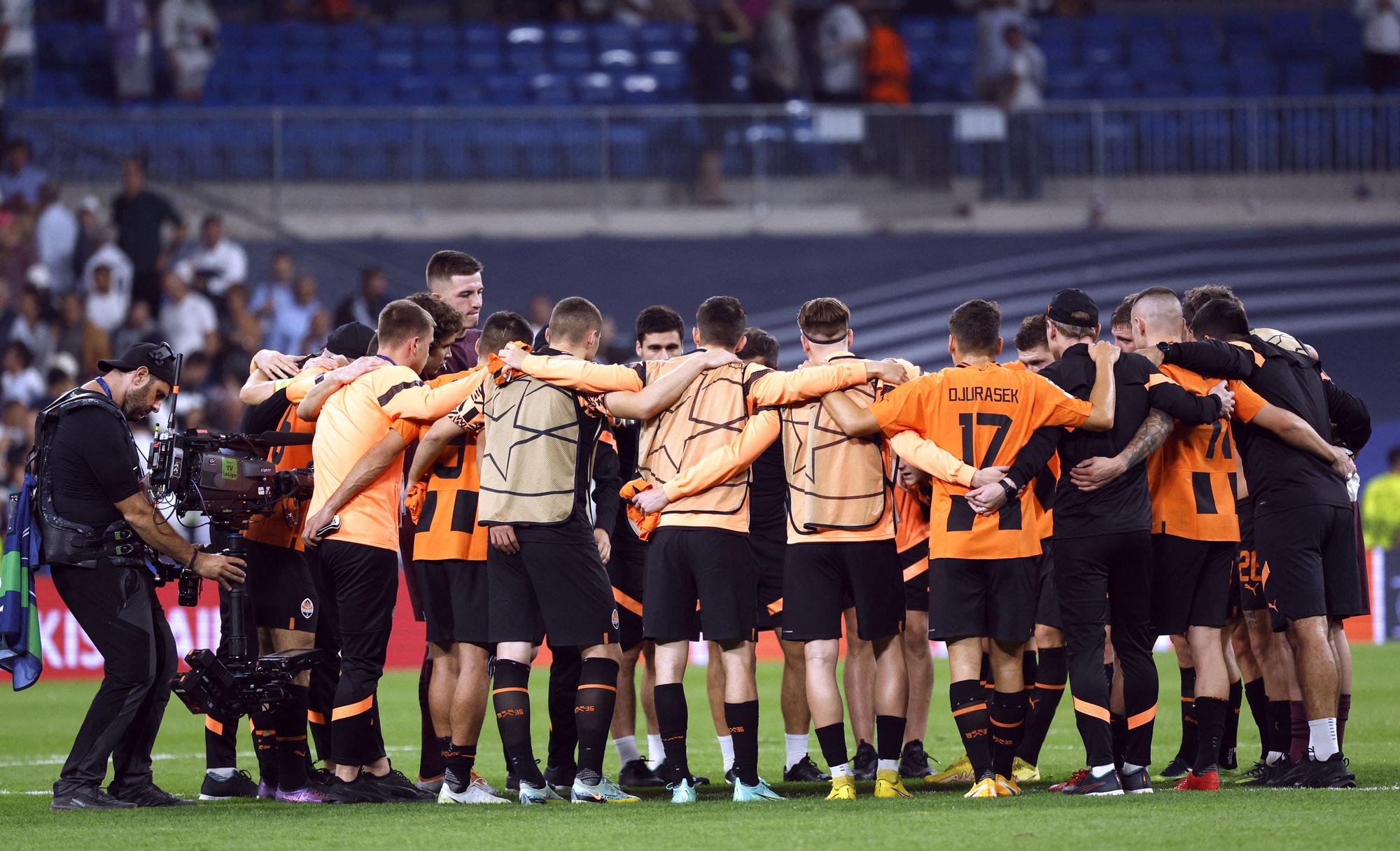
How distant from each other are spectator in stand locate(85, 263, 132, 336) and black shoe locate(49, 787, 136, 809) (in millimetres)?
11197

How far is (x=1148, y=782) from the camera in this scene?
790 centimetres

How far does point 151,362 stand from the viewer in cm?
838

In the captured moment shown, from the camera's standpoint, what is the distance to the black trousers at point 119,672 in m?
7.97

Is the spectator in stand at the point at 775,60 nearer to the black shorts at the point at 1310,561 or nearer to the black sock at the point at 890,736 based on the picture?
the black shorts at the point at 1310,561

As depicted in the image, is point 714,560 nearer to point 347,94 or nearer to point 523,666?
point 523,666

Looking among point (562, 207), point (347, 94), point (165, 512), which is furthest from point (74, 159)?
point (165, 512)

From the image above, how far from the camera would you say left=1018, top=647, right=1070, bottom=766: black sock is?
27.3ft

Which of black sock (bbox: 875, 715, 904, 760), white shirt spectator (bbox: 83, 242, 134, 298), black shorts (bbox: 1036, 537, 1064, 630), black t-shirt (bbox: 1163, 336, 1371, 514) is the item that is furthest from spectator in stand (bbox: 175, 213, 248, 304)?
black t-shirt (bbox: 1163, 336, 1371, 514)

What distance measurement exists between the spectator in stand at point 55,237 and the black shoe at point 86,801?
39.6 feet

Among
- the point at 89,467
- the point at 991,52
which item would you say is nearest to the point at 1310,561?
the point at 89,467

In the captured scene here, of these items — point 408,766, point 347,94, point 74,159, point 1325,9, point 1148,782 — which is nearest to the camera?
point 1148,782

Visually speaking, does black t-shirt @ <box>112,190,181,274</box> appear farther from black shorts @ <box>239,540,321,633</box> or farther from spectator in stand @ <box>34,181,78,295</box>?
black shorts @ <box>239,540,321,633</box>

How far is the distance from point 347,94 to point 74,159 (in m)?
4.02

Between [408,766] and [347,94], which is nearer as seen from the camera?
[408,766]
